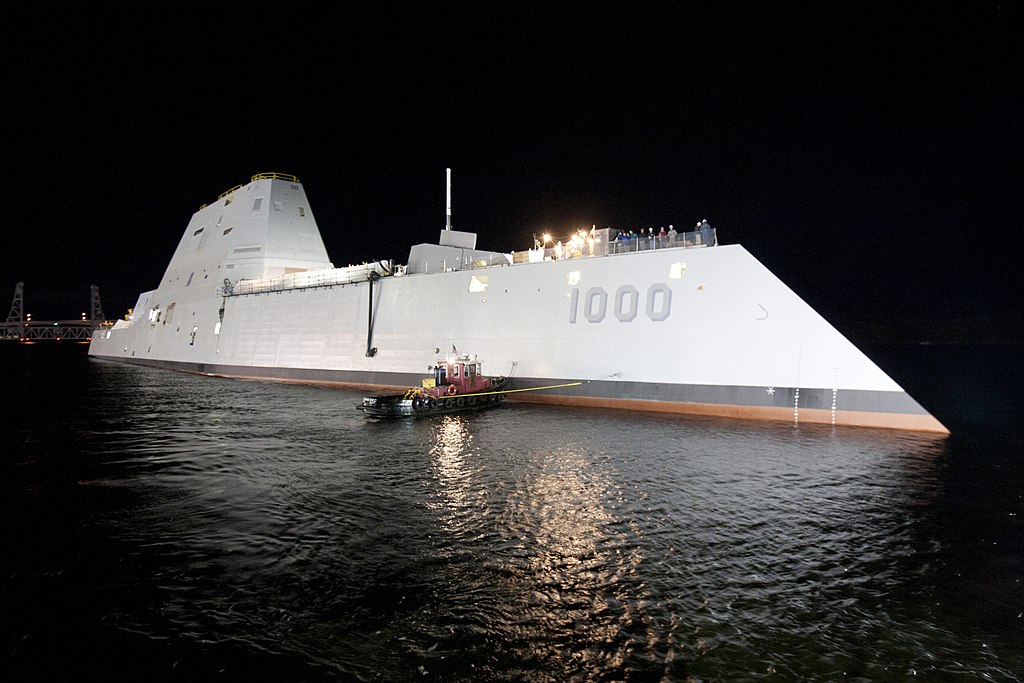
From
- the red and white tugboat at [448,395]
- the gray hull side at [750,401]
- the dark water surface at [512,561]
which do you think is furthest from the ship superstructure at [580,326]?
the dark water surface at [512,561]

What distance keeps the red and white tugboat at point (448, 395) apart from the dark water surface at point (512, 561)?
4923 millimetres

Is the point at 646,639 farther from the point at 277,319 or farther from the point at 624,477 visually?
the point at 277,319

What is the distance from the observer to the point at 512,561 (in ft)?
26.3

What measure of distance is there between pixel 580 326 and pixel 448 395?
251 inches

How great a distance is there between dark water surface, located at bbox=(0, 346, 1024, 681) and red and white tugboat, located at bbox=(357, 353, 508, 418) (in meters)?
4.92

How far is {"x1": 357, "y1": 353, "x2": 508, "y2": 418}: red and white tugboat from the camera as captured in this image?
21297mm

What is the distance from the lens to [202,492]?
38.1ft

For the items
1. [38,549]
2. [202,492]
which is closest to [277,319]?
[202,492]

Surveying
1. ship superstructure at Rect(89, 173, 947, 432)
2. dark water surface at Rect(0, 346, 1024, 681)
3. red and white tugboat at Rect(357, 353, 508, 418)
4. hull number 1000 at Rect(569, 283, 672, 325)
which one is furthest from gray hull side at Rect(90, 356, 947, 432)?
hull number 1000 at Rect(569, 283, 672, 325)

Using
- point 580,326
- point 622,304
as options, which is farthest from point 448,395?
point 622,304

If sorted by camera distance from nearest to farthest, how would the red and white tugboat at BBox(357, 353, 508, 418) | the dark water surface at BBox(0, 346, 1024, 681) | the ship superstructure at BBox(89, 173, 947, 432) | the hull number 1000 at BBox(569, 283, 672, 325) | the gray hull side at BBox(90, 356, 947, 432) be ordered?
1. the dark water surface at BBox(0, 346, 1024, 681)
2. the gray hull side at BBox(90, 356, 947, 432)
3. the ship superstructure at BBox(89, 173, 947, 432)
4. the red and white tugboat at BBox(357, 353, 508, 418)
5. the hull number 1000 at BBox(569, 283, 672, 325)

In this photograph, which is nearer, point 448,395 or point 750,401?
point 750,401

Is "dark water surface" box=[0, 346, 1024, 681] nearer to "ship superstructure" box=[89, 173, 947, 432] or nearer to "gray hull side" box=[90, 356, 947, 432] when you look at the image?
"gray hull side" box=[90, 356, 947, 432]

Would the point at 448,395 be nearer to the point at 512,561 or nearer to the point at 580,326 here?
the point at 580,326
